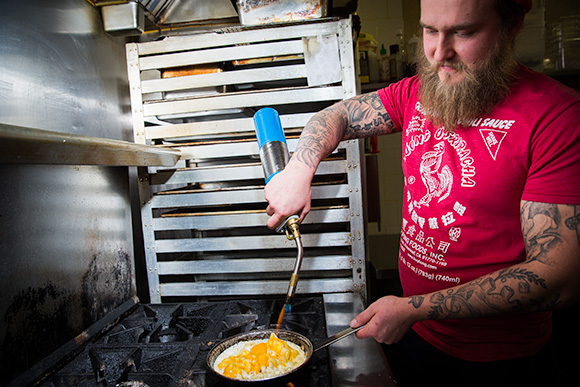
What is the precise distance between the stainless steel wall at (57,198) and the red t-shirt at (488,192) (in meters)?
1.33

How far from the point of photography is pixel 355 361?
44.7 inches

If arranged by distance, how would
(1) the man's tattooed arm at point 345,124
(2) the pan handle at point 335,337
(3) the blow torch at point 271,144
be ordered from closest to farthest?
(2) the pan handle at point 335,337 → (3) the blow torch at point 271,144 → (1) the man's tattooed arm at point 345,124

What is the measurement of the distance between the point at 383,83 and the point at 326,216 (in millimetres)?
2342

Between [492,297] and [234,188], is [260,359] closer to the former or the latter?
[492,297]

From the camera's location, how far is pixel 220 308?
1585 mm

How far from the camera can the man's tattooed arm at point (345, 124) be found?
1435 mm

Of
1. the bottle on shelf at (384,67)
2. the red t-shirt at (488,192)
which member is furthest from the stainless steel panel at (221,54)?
the bottle on shelf at (384,67)

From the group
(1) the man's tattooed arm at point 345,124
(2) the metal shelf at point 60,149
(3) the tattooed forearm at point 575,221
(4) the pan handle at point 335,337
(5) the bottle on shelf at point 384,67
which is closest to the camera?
(2) the metal shelf at point 60,149

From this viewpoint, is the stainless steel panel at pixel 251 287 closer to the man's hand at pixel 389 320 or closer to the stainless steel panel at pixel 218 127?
the man's hand at pixel 389 320

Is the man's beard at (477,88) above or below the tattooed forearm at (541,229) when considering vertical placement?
above

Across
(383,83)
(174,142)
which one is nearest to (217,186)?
(174,142)

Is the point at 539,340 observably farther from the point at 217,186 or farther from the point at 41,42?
the point at 41,42

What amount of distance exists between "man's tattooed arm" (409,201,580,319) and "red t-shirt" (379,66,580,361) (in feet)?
0.18

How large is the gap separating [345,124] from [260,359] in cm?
99
